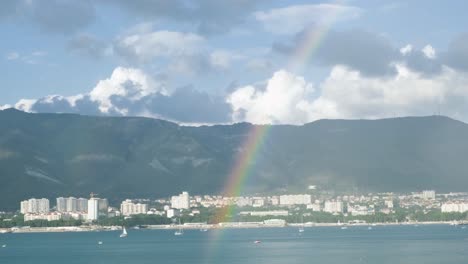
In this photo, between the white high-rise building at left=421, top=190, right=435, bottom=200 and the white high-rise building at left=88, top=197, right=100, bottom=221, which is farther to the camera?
the white high-rise building at left=421, top=190, right=435, bottom=200

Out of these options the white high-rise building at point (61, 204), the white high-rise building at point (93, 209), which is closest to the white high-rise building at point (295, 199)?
the white high-rise building at point (61, 204)

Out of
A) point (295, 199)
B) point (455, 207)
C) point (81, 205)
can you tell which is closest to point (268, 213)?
point (295, 199)

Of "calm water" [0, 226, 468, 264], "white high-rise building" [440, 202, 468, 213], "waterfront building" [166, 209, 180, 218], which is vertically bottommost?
"calm water" [0, 226, 468, 264]

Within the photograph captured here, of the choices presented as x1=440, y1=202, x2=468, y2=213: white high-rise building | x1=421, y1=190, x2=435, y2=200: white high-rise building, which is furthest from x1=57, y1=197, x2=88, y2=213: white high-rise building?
x1=421, y1=190, x2=435, y2=200: white high-rise building

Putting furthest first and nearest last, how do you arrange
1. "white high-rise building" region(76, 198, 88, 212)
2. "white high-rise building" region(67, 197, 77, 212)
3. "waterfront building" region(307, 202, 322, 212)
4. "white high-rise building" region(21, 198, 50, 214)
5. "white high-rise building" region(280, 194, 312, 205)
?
1. "white high-rise building" region(280, 194, 312, 205)
2. "waterfront building" region(307, 202, 322, 212)
3. "white high-rise building" region(76, 198, 88, 212)
4. "white high-rise building" region(67, 197, 77, 212)
5. "white high-rise building" region(21, 198, 50, 214)

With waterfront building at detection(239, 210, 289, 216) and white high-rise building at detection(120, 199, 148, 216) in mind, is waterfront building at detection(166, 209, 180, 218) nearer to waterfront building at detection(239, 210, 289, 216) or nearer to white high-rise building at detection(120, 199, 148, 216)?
white high-rise building at detection(120, 199, 148, 216)

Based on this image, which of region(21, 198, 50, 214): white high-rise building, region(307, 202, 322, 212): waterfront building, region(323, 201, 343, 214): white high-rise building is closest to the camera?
region(21, 198, 50, 214): white high-rise building

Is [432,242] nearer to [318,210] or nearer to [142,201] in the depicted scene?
[318,210]

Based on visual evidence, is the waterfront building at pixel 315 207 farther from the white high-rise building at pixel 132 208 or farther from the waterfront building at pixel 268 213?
the white high-rise building at pixel 132 208

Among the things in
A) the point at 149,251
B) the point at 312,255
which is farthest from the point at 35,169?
the point at 312,255
